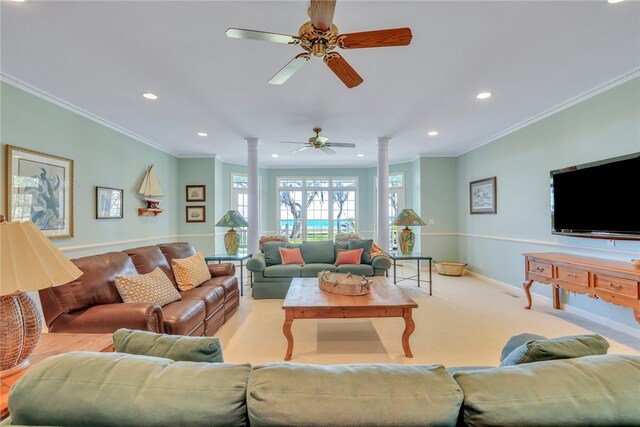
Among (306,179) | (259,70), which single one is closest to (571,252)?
(259,70)

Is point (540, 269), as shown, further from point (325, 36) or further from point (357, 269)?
point (325, 36)

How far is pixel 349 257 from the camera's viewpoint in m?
4.68

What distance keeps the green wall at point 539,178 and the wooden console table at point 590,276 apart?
0.39 metres

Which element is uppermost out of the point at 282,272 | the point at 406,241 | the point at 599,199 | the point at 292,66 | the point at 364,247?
the point at 292,66

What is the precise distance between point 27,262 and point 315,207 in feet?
22.4

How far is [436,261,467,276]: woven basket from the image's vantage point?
18.9 feet

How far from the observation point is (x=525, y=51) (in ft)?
7.92

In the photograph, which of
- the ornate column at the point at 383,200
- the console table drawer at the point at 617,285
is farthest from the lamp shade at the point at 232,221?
the console table drawer at the point at 617,285

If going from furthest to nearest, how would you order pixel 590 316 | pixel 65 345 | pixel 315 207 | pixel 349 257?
pixel 315 207 < pixel 349 257 < pixel 590 316 < pixel 65 345

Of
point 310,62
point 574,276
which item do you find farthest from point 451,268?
point 310,62

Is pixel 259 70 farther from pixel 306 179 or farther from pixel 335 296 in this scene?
pixel 306 179

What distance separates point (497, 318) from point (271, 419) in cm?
363

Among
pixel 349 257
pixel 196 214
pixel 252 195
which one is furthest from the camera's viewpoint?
pixel 196 214

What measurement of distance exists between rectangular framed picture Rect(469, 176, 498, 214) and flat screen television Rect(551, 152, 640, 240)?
142 centimetres
